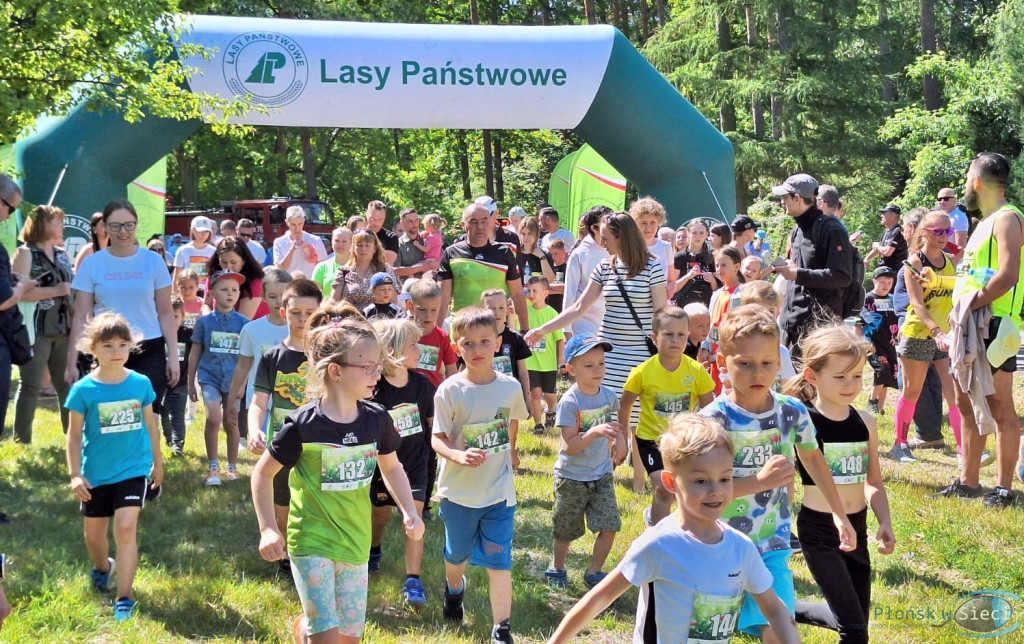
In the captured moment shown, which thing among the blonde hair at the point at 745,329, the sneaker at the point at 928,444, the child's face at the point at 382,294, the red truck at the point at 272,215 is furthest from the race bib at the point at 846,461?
the red truck at the point at 272,215

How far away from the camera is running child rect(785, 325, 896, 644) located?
12.3 feet

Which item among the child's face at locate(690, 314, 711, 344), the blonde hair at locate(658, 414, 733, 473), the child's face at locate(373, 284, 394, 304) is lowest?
the blonde hair at locate(658, 414, 733, 473)

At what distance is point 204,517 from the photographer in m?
6.38

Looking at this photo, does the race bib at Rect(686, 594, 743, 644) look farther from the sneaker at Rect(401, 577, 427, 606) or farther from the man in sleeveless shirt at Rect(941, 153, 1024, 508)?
the man in sleeveless shirt at Rect(941, 153, 1024, 508)

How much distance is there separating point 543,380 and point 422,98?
183 inches

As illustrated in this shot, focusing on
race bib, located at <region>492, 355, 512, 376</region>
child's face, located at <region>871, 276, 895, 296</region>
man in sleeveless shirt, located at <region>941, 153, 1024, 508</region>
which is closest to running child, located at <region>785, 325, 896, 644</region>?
race bib, located at <region>492, 355, 512, 376</region>

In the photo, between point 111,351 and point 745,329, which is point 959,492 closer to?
point 745,329

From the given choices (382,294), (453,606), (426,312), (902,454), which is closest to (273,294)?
(382,294)

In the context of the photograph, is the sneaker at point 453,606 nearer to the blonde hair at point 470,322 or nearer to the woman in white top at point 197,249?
the blonde hair at point 470,322

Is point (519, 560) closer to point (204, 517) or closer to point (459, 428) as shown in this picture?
point (459, 428)

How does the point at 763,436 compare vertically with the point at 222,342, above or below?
below

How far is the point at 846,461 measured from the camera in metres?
3.81

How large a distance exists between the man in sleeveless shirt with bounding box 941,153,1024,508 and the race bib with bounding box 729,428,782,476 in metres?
3.09

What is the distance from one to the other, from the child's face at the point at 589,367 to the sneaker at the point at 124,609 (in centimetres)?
236
